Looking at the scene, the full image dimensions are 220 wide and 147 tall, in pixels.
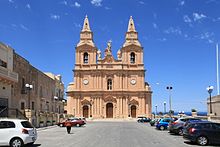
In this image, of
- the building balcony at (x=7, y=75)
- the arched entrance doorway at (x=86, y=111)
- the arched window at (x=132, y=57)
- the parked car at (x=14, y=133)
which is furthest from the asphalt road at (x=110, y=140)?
the arched window at (x=132, y=57)

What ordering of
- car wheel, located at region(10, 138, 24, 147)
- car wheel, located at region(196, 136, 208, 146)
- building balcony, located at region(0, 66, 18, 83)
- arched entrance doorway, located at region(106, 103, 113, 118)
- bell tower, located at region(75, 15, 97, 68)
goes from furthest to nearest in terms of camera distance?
bell tower, located at region(75, 15, 97, 68) < arched entrance doorway, located at region(106, 103, 113, 118) < building balcony, located at region(0, 66, 18, 83) < car wheel, located at region(196, 136, 208, 146) < car wheel, located at region(10, 138, 24, 147)

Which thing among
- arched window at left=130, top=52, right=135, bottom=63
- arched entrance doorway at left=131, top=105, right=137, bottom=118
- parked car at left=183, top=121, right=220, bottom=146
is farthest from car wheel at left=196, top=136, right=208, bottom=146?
arched window at left=130, top=52, right=135, bottom=63

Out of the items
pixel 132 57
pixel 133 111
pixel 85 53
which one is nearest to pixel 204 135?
pixel 133 111

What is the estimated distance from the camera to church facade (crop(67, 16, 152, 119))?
3100 inches

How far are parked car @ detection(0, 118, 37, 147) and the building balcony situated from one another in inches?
510

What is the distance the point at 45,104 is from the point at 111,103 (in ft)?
101

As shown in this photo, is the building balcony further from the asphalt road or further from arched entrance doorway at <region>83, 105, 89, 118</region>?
arched entrance doorway at <region>83, 105, 89, 118</region>

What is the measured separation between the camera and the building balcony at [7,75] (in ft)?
93.0

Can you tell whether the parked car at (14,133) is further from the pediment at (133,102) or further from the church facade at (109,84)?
the pediment at (133,102)

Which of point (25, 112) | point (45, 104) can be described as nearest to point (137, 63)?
point (45, 104)

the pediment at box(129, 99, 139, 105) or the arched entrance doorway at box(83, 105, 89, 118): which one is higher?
the pediment at box(129, 99, 139, 105)

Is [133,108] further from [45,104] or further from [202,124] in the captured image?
[202,124]

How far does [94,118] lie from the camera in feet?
253

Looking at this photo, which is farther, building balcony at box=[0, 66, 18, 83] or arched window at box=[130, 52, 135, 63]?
arched window at box=[130, 52, 135, 63]
